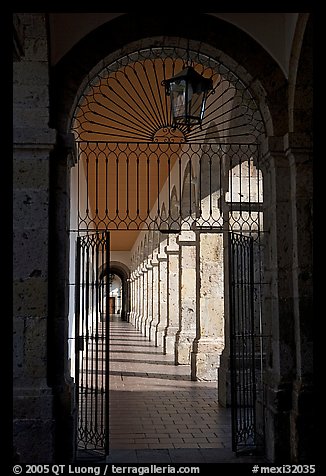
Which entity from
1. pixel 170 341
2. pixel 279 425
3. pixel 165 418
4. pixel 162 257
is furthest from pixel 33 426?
pixel 162 257

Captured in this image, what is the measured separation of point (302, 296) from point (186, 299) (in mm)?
8140

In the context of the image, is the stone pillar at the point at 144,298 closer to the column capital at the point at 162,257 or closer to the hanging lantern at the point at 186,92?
the column capital at the point at 162,257

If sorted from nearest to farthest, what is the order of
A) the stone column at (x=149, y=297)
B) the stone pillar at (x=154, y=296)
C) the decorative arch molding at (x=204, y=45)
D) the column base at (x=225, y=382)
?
1. the decorative arch molding at (x=204, y=45)
2. the column base at (x=225, y=382)
3. the stone pillar at (x=154, y=296)
4. the stone column at (x=149, y=297)

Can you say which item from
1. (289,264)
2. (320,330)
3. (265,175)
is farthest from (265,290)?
(320,330)

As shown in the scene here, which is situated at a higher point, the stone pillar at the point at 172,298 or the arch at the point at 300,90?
the arch at the point at 300,90

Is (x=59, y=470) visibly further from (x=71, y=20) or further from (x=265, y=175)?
(x=71, y=20)

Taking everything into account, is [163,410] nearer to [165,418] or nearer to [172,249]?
[165,418]

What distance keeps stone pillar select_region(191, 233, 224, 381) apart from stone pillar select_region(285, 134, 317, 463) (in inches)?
201

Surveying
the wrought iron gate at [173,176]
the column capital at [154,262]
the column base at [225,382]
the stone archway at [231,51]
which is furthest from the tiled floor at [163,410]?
the column capital at [154,262]

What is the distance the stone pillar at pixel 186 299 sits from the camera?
13.7 metres

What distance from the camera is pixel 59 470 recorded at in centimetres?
477

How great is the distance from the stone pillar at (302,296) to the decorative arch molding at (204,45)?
344 mm

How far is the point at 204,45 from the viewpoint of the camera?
19.9ft

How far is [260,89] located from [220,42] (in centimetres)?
61
